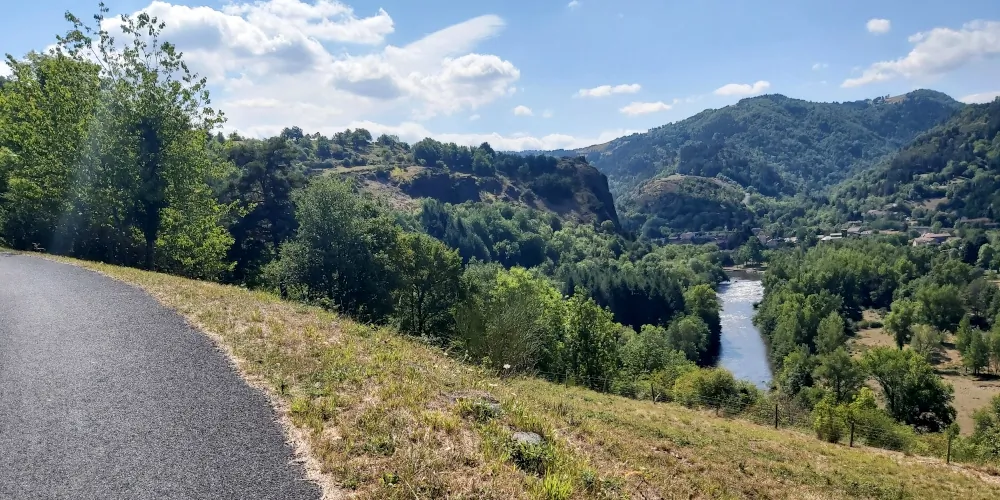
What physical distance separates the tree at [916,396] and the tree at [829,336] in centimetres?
2472

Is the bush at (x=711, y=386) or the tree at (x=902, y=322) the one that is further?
the tree at (x=902, y=322)

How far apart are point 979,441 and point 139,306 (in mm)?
62641

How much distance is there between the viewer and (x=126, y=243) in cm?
2994

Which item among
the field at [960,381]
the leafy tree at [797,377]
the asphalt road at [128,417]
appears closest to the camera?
the asphalt road at [128,417]

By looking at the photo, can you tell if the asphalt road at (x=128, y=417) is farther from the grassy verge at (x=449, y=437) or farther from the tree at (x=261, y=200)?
the tree at (x=261, y=200)

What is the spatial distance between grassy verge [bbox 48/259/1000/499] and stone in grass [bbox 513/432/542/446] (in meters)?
0.15

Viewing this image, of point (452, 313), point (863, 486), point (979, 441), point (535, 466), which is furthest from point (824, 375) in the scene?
point (535, 466)

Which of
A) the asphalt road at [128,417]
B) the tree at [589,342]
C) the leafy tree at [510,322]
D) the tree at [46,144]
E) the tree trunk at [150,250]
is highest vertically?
the tree at [46,144]

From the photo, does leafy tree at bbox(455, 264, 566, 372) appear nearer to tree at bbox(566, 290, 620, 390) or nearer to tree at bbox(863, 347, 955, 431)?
tree at bbox(566, 290, 620, 390)

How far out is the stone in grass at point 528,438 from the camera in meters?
8.19

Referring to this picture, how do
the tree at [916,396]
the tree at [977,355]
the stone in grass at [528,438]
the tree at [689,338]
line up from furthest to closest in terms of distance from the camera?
the tree at [689,338], the tree at [977,355], the tree at [916,396], the stone in grass at [528,438]

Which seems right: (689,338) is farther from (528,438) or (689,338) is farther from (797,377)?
(528,438)

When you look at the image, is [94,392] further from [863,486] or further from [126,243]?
[126,243]

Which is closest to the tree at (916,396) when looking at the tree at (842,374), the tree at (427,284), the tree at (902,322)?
the tree at (842,374)
